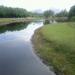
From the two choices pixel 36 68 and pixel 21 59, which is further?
pixel 21 59

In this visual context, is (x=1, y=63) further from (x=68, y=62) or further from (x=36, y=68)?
(x=68, y=62)

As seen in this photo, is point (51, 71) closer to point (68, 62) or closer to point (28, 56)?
point (68, 62)

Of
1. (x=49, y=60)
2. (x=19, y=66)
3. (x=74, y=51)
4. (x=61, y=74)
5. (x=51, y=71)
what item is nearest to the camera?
(x=61, y=74)

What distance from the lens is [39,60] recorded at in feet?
73.0

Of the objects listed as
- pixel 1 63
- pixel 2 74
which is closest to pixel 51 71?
pixel 2 74

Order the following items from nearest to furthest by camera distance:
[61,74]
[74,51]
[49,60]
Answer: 1. [61,74]
2. [49,60]
3. [74,51]

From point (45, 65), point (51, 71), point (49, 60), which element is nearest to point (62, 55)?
point (49, 60)

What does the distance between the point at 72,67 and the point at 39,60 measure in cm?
519

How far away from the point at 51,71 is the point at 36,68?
5.69 ft

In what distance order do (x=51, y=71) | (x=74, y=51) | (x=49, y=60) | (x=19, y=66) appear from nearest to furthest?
(x=51, y=71)
(x=19, y=66)
(x=49, y=60)
(x=74, y=51)

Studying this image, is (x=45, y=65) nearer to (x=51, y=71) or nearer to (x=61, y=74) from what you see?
(x=51, y=71)

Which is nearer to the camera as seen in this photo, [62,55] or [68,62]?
[68,62]

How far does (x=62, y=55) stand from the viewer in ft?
73.7

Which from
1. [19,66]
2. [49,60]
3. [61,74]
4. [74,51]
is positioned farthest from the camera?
[74,51]
